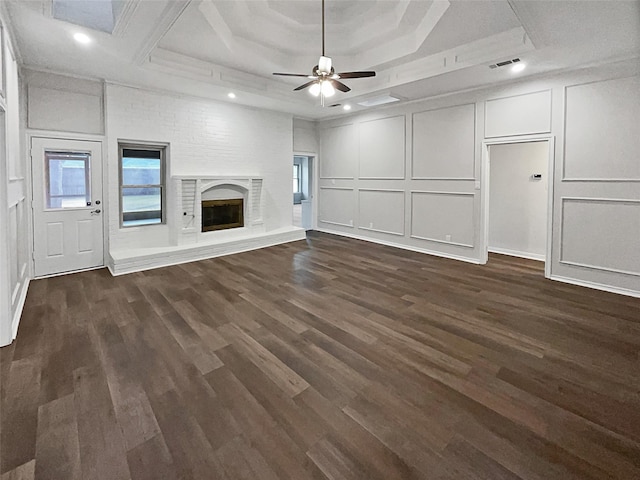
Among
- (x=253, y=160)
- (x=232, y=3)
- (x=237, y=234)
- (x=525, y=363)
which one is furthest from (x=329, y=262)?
(x=232, y=3)

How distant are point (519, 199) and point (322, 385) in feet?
18.4

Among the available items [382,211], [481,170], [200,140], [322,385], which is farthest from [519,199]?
[200,140]

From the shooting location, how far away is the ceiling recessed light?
12.2 feet

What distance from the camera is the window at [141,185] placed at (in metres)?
5.79

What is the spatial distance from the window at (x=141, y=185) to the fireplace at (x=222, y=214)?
0.81 meters

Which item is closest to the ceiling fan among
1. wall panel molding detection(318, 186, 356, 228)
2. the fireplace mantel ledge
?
the fireplace mantel ledge

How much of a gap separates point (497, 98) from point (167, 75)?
5152mm

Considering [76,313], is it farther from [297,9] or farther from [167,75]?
[297,9]

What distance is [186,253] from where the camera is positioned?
232 inches

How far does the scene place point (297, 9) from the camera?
176 inches

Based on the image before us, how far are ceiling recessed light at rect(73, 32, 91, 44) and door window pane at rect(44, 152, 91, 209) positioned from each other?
1.88 meters

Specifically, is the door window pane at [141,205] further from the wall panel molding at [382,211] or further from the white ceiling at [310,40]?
the wall panel molding at [382,211]

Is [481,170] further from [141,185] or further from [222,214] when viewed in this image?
[141,185]

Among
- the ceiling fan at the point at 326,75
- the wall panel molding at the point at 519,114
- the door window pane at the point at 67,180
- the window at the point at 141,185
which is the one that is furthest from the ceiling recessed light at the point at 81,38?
the wall panel molding at the point at 519,114
